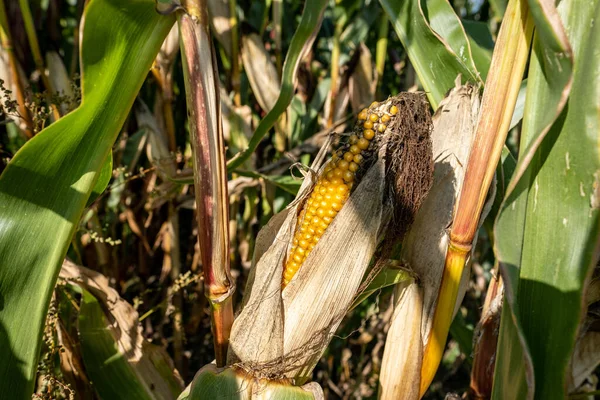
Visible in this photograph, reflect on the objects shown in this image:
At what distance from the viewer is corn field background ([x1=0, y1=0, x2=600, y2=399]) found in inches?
28.4

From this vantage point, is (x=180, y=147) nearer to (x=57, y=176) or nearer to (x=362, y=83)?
(x=362, y=83)

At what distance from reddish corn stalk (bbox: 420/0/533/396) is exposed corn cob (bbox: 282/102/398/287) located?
0.15 m

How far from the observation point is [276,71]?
158cm

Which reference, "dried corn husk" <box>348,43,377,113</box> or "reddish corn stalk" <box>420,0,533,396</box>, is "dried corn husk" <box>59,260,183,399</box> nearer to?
"reddish corn stalk" <box>420,0,533,396</box>

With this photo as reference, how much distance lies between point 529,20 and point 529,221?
0.76 ft

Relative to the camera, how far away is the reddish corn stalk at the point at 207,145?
0.73 meters

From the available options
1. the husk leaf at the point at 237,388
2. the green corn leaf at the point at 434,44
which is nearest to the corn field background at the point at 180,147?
the green corn leaf at the point at 434,44

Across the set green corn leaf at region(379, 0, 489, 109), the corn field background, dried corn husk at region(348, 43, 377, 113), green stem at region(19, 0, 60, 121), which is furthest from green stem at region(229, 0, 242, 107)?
green corn leaf at region(379, 0, 489, 109)

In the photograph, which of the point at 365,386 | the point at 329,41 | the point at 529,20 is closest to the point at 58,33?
the point at 329,41

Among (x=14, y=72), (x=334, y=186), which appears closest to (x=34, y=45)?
(x=14, y=72)

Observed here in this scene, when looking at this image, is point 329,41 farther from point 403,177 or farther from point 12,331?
point 12,331

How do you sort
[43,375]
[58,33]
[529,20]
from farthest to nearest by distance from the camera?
[58,33] → [43,375] → [529,20]

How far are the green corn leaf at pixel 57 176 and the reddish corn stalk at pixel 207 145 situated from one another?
38 mm

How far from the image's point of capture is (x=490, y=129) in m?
0.73
